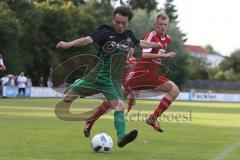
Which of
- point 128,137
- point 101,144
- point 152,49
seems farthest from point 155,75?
point 128,137

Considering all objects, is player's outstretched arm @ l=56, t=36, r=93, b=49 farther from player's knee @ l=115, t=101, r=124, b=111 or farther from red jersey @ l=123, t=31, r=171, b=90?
red jersey @ l=123, t=31, r=171, b=90

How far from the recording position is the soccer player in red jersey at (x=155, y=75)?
1329cm

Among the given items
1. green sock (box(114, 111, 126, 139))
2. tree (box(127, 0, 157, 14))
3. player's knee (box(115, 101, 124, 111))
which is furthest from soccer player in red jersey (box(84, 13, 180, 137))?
tree (box(127, 0, 157, 14))

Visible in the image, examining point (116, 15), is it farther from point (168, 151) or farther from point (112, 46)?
point (168, 151)

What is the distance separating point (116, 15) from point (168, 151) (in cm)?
242

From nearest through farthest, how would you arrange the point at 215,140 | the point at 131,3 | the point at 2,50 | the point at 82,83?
the point at 82,83, the point at 215,140, the point at 2,50, the point at 131,3

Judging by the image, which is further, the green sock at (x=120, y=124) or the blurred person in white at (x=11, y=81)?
the blurred person in white at (x=11, y=81)

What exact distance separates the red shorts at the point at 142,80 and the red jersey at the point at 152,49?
0.44 feet

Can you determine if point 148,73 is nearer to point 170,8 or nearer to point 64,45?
point 64,45

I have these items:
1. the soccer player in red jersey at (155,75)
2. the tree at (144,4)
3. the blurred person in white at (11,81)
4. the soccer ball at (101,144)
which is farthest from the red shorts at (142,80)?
the tree at (144,4)

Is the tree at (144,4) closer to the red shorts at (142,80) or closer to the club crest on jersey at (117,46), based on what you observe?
the red shorts at (142,80)

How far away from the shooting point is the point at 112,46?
10.1 meters

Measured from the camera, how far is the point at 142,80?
14195 millimetres

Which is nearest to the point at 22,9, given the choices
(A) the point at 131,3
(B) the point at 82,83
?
(A) the point at 131,3
